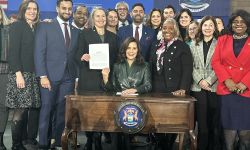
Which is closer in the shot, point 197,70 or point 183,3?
point 197,70

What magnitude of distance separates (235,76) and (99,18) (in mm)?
1615

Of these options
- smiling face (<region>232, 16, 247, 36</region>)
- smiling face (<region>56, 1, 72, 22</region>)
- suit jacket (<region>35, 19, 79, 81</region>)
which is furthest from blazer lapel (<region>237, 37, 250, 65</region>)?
Result: smiling face (<region>56, 1, 72, 22</region>)

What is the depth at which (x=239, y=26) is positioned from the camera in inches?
157

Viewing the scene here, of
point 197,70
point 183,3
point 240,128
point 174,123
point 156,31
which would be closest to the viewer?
point 174,123

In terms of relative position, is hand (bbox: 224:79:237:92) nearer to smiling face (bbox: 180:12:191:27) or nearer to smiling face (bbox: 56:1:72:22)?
smiling face (bbox: 180:12:191:27)

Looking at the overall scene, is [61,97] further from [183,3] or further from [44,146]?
[183,3]

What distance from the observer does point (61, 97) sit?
15.3 ft

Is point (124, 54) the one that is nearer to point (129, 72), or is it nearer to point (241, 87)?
point (129, 72)

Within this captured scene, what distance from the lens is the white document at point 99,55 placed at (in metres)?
4.21

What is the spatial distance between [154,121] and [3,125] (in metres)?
1.91

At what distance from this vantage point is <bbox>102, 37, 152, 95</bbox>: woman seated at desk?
420cm

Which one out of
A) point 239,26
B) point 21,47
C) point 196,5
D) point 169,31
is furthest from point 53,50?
point 196,5

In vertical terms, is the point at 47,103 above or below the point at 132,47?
below

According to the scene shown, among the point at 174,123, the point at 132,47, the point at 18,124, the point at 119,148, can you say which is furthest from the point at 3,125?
the point at 174,123
